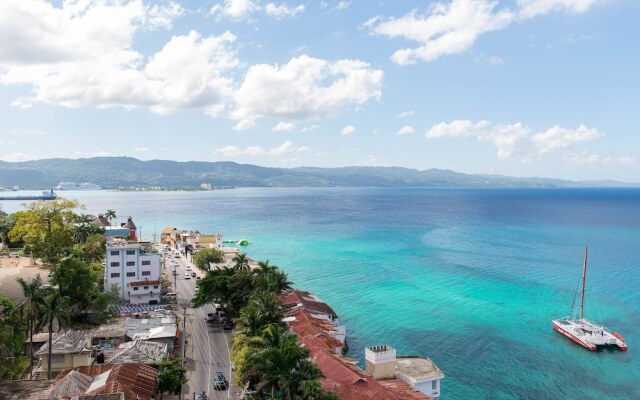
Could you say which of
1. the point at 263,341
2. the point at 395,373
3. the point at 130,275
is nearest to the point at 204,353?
the point at 263,341

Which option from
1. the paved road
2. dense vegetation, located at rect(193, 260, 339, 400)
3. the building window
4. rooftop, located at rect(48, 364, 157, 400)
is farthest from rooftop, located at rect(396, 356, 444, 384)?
the building window

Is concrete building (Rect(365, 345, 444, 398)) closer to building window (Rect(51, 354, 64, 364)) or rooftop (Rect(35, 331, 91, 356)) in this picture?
rooftop (Rect(35, 331, 91, 356))

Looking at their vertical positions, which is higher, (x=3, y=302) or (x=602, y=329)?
(x=3, y=302)

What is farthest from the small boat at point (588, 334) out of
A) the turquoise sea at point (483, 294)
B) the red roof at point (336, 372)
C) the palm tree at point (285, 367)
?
the palm tree at point (285, 367)

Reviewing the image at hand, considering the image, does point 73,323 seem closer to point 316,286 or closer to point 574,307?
point 316,286

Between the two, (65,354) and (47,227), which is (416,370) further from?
(47,227)

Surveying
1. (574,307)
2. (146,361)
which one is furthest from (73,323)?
(574,307)
